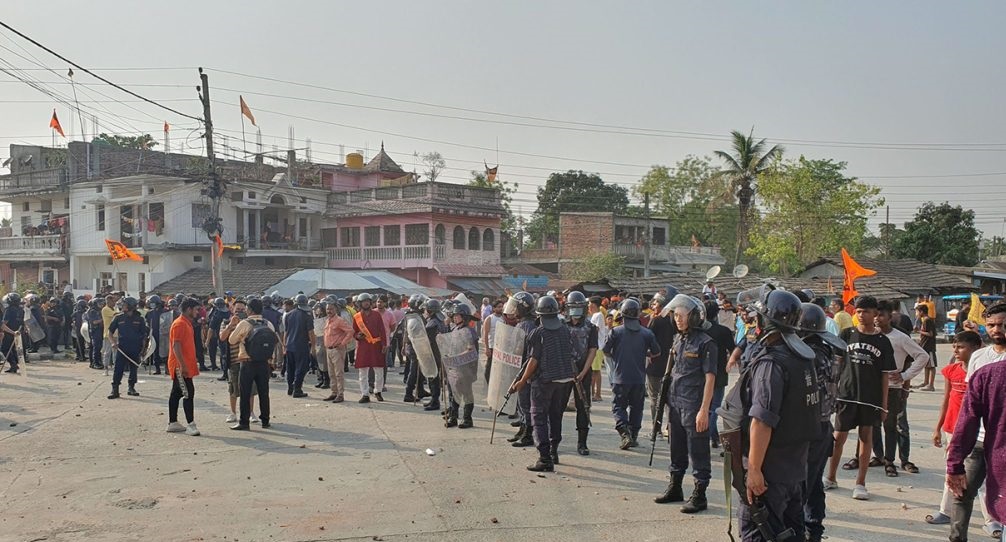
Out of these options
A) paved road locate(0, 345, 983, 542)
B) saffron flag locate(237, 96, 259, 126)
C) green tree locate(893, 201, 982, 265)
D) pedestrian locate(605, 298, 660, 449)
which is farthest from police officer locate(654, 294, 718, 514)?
green tree locate(893, 201, 982, 265)

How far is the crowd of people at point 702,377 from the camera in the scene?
174 inches

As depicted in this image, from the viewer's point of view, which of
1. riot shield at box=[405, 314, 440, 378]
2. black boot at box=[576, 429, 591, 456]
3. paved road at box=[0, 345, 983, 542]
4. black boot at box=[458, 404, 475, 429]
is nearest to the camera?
paved road at box=[0, 345, 983, 542]

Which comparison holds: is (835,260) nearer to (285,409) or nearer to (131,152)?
(285,409)

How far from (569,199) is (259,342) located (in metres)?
52.5

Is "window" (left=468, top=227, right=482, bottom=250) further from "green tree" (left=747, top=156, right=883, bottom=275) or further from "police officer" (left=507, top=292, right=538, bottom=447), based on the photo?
"police officer" (left=507, top=292, right=538, bottom=447)

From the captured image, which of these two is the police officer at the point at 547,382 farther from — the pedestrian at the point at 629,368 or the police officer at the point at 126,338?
the police officer at the point at 126,338

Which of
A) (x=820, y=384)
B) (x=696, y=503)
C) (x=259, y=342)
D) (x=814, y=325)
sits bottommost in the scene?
(x=696, y=503)

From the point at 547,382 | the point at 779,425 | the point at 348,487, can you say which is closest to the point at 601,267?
the point at 547,382

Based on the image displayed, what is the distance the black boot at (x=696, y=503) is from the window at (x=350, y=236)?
37.8 meters

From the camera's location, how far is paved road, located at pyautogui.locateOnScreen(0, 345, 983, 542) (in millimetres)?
6281

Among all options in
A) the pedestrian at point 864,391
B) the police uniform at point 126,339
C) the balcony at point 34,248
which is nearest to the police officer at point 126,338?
the police uniform at point 126,339

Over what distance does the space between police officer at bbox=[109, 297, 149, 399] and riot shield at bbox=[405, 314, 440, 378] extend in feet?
16.2

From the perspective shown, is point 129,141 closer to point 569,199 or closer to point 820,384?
point 569,199

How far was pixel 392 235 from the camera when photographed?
4162 cm
